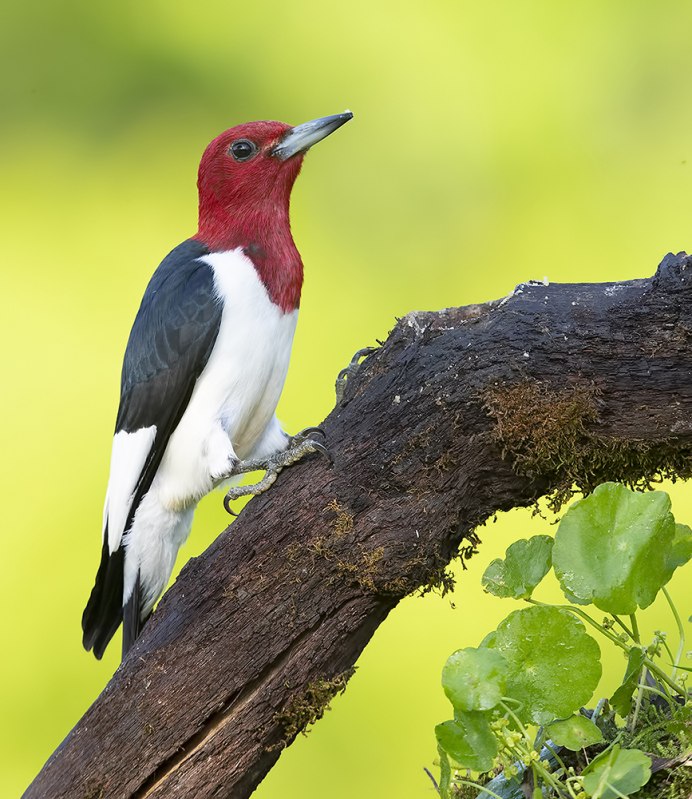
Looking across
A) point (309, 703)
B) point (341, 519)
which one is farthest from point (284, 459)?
point (309, 703)

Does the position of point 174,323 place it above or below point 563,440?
above

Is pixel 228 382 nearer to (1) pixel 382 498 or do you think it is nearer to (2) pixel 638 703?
(1) pixel 382 498

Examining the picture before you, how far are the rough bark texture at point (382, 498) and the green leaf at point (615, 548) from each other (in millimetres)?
139

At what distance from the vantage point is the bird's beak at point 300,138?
6.39 feet

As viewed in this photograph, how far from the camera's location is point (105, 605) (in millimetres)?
1886

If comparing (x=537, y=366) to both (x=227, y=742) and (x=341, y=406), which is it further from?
(x=227, y=742)

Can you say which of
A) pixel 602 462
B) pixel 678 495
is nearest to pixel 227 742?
pixel 602 462

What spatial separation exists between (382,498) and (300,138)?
A: 0.90m

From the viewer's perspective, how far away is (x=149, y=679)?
140cm

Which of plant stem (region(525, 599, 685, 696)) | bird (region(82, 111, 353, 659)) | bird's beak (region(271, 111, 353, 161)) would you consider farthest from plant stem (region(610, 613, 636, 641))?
bird's beak (region(271, 111, 353, 161))

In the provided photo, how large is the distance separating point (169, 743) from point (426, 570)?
15.5 inches

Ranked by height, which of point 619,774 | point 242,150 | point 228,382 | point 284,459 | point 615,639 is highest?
point 242,150

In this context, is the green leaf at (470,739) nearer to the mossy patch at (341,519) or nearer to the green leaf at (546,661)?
the green leaf at (546,661)

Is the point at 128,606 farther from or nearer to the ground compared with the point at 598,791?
farther from the ground
